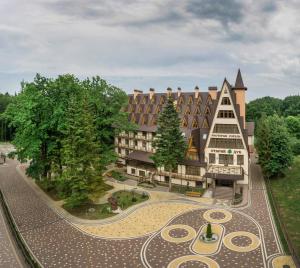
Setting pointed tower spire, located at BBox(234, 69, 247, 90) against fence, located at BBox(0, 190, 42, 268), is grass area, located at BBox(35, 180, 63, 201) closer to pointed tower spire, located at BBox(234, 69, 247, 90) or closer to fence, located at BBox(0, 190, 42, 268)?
fence, located at BBox(0, 190, 42, 268)

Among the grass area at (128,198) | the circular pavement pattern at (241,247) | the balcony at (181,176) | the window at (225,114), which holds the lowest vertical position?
the circular pavement pattern at (241,247)

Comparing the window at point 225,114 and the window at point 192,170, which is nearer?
the window at point 225,114

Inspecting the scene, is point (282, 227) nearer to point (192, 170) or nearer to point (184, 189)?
point (184, 189)

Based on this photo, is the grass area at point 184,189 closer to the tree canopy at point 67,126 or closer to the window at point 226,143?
the window at point 226,143

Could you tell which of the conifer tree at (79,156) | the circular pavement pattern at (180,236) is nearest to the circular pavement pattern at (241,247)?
the circular pavement pattern at (180,236)

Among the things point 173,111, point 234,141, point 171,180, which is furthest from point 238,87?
point 171,180

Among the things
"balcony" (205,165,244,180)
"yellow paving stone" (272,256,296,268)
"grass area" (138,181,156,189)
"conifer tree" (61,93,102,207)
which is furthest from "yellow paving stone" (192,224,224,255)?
"grass area" (138,181,156,189)
